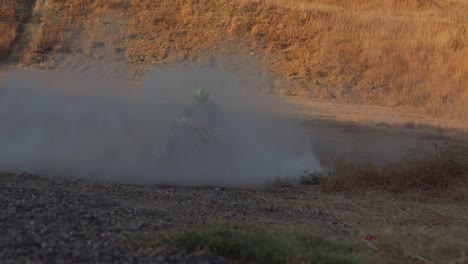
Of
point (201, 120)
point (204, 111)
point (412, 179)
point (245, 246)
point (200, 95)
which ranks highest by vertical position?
point (200, 95)

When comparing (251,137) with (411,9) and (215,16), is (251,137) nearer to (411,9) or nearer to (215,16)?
(215,16)

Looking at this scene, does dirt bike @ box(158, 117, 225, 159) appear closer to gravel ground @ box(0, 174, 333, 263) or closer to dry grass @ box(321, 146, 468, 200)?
gravel ground @ box(0, 174, 333, 263)

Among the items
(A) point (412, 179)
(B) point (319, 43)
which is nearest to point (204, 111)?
(A) point (412, 179)

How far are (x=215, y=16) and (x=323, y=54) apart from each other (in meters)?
6.06

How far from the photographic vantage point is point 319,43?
1372 inches

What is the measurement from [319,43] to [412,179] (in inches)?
787

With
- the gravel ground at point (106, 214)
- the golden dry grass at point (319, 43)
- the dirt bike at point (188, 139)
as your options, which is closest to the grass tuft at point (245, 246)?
the gravel ground at point (106, 214)

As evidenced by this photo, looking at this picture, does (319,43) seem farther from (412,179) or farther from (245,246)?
(245,246)

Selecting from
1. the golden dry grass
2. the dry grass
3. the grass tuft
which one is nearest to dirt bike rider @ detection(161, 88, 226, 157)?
the dry grass

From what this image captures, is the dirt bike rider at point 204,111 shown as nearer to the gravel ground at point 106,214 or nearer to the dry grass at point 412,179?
the gravel ground at point 106,214

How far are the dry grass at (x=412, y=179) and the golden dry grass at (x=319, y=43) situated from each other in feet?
44.5

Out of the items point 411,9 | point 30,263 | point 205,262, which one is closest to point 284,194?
point 205,262

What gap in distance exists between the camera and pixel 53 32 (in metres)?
33.3

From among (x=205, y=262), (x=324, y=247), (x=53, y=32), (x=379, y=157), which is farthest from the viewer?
(x=53, y=32)
